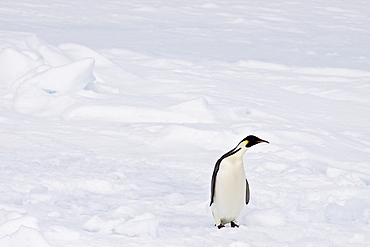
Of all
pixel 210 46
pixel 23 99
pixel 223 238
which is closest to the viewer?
pixel 223 238

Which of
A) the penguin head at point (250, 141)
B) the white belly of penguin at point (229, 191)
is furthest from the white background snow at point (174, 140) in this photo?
the penguin head at point (250, 141)

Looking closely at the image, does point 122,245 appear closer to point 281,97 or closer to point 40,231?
point 40,231

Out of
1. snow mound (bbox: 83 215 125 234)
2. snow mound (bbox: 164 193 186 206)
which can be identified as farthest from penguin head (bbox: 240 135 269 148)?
snow mound (bbox: 164 193 186 206)

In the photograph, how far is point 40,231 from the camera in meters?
2.40

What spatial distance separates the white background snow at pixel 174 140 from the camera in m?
2.84

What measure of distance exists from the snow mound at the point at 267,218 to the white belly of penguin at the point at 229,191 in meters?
0.08

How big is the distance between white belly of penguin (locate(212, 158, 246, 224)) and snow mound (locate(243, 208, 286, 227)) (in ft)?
0.26

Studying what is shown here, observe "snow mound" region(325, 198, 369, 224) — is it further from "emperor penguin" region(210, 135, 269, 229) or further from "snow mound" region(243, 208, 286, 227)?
"emperor penguin" region(210, 135, 269, 229)

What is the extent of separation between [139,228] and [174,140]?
82.7 inches

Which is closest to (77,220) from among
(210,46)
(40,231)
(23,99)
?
(40,231)

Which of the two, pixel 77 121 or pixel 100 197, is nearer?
pixel 100 197

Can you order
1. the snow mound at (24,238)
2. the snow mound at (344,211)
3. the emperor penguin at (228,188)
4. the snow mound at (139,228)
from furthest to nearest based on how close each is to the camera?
the snow mound at (344,211) → the emperor penguin at (228,188) → the snow mound at (139,228) → the snow mound at (24,238)

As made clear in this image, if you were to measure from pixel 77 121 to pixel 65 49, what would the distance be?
2.99 metres

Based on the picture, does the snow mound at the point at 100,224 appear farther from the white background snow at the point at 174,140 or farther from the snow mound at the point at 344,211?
the snow mound at the point at 344,211
